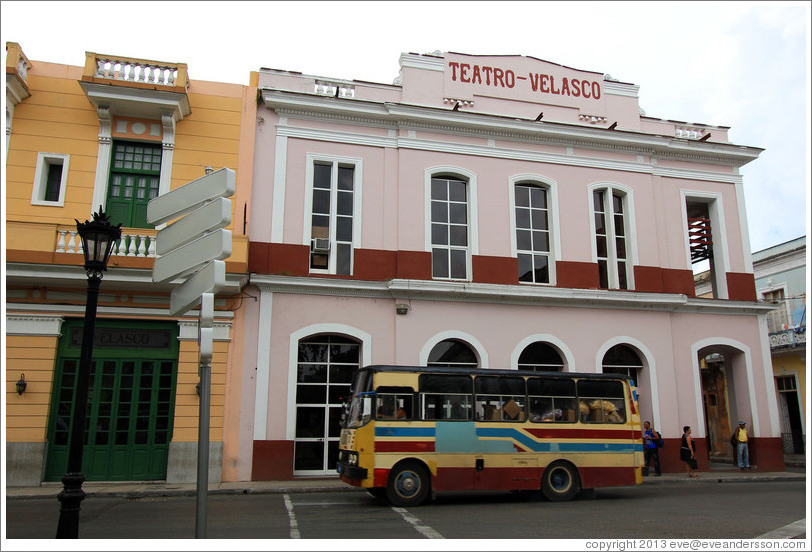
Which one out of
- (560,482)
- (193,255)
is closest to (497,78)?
(560,482)

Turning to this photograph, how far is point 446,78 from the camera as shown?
1873 centimetres

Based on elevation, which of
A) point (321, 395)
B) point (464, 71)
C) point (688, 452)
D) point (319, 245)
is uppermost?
point (464, 71)

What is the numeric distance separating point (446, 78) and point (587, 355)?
31.0 ft

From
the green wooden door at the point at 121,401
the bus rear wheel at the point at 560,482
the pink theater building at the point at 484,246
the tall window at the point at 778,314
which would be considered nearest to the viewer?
the bus rear wheel at the point at 560,482

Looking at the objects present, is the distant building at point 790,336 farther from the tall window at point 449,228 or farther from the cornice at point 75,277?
the cornice at point 75,277

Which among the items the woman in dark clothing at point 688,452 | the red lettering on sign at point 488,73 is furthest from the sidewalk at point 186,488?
the red lettering on sign at point 488,73

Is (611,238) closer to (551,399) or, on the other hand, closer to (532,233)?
(532,233)

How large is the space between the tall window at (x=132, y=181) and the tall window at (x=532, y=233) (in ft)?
34.4

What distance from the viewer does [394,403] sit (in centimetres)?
1216

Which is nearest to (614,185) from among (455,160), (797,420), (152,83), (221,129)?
(455,160)

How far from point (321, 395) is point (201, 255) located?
11.5m

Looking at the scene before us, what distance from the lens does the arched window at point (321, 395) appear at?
15750 millimetres

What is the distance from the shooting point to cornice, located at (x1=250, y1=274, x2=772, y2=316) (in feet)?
53.2

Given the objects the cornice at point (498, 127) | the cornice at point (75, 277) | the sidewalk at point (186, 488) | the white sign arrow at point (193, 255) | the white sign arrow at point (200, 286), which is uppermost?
the cornice at point (498, 127)
